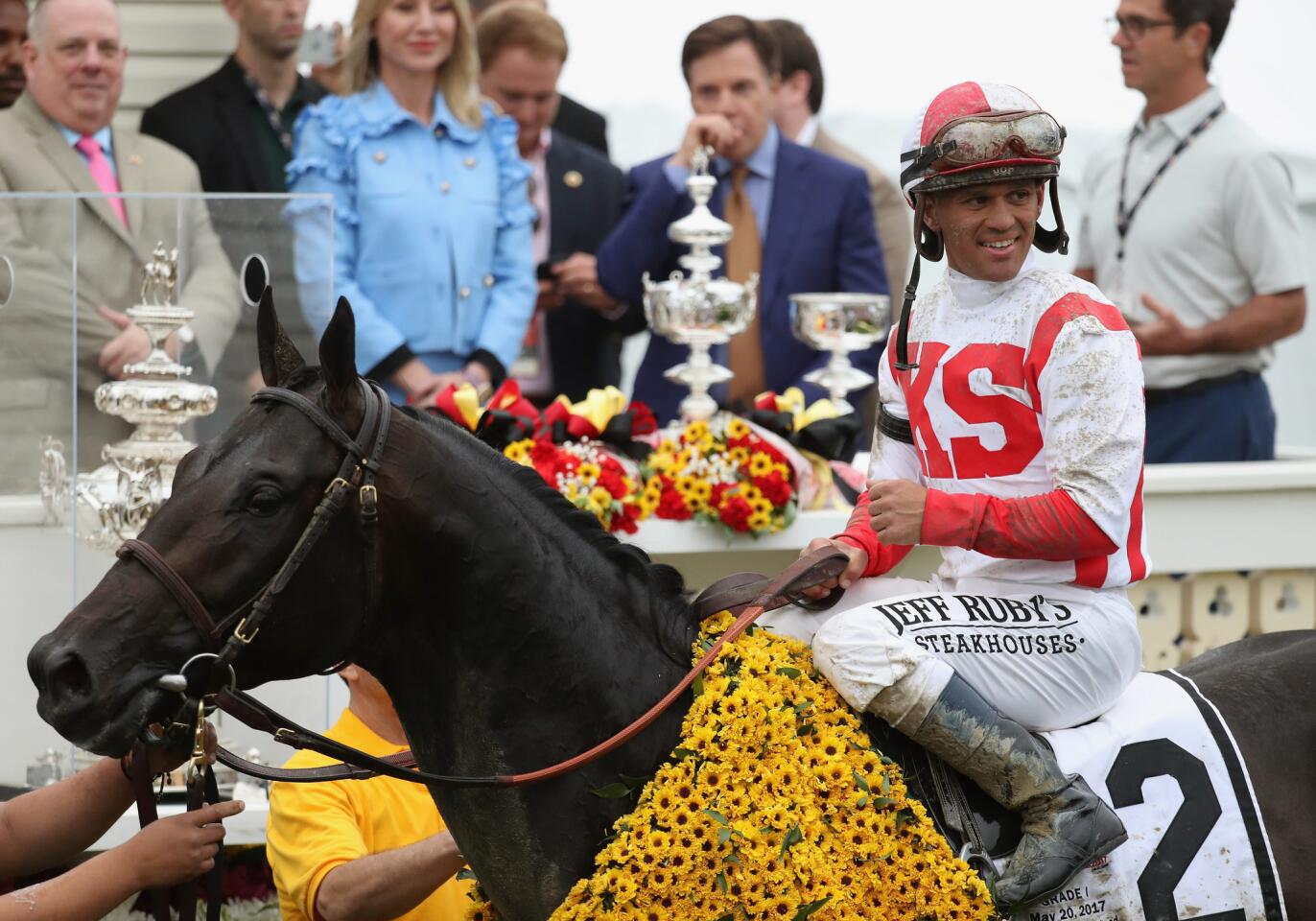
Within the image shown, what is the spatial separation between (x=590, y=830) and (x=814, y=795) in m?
0.39

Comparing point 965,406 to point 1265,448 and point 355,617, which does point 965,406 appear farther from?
point 1265,448

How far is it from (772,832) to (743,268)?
395 centimetres

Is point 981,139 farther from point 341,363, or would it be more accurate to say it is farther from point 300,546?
point 300,546

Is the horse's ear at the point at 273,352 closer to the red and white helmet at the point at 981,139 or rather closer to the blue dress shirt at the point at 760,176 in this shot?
the red and white helmet at the point at 981,139

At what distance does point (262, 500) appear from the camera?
→ 2662mm

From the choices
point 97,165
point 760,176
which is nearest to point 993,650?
point 760,176

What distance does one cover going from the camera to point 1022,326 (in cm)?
304

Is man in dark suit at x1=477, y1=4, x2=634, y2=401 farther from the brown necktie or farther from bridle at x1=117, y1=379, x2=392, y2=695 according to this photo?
bridle at x1=117, y1=379, x2=392, y2=695

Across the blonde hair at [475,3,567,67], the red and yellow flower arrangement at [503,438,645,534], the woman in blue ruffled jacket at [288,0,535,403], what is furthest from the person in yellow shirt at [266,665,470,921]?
the blonde hair at [475,3,567,67]

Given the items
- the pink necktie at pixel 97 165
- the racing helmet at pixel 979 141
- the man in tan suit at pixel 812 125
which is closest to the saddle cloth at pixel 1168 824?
the racing helmet at pixel 979 141

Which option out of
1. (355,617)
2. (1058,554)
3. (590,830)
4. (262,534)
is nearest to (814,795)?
(590,830)

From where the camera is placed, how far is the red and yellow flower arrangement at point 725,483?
5.27m

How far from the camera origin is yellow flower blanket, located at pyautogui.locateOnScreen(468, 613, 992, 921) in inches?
111

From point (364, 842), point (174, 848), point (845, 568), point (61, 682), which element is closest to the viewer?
point (61, 682)
